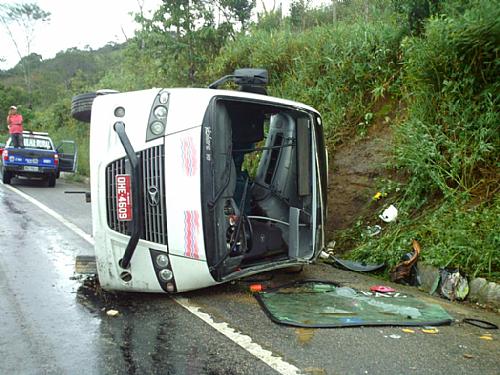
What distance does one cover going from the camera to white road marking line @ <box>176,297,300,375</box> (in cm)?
322

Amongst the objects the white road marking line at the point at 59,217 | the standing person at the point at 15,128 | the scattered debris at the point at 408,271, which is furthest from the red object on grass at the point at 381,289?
the standing person at the point at 15,128

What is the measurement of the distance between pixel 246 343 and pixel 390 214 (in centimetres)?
345

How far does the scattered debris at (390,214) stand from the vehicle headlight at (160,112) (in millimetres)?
3414

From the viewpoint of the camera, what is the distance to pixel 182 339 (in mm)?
3676

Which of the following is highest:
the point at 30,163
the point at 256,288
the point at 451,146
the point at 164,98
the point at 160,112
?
the point at 164,98

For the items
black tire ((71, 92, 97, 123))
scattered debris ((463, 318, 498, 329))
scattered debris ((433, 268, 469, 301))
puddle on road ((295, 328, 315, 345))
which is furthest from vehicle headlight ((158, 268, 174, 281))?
scattered debris ((433, 268, 469, 301))

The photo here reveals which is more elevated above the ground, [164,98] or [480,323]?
[164,98]

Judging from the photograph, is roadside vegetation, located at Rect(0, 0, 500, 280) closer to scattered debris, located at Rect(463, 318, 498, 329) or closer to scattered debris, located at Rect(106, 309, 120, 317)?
scattered debris, located at Rect(463, 318, 498, 329)

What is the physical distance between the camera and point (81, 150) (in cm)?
2003

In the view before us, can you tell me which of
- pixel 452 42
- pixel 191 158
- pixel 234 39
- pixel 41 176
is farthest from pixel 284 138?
pixel 41 176

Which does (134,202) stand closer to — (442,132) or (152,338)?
(152,338)

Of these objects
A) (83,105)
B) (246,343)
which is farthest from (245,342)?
(83,105)

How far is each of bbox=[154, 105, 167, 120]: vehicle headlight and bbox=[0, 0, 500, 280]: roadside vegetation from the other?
300cm

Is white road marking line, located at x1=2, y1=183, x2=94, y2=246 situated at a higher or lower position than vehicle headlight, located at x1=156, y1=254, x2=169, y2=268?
lower
